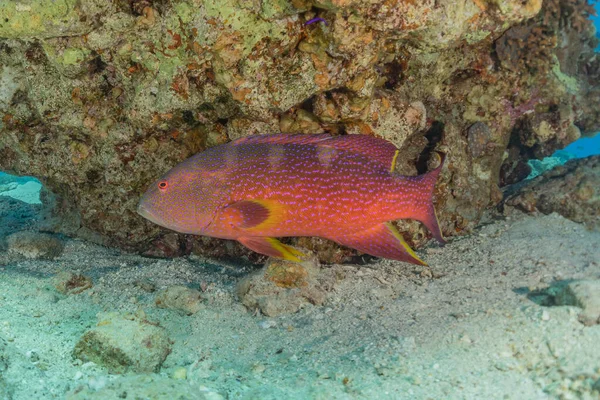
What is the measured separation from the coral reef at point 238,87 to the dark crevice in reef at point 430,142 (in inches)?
0.6

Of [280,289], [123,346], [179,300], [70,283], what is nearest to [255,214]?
[280,289]

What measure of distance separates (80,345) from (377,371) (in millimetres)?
2105

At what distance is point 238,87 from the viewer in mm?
4027

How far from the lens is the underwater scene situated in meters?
2.99

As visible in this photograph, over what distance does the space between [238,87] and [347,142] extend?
3.80 feet

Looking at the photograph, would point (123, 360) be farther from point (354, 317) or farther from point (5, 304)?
point (354, 317)

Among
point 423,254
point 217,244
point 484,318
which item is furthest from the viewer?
point 217,244

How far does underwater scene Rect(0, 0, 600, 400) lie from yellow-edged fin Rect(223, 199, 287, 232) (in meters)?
0.02

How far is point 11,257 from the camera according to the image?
17.0ft

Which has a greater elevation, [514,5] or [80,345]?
[514,5]

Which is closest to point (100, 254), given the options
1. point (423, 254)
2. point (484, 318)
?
point (423, 254)

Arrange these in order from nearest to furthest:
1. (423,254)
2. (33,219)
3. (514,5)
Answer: (514,5) < (423,254) < (33,219)

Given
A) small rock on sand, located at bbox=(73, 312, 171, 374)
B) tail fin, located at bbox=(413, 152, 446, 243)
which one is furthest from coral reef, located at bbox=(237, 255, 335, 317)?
tail fin, located at bbox=(413, 152, 446, 243)

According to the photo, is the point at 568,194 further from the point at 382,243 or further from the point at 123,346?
the point at 123,346
